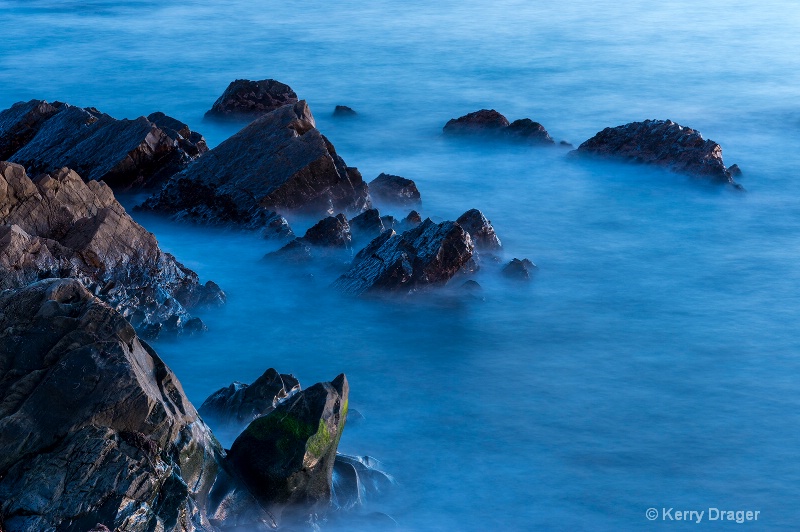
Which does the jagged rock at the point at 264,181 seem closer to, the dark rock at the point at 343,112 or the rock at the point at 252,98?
the rock at the point at 252,98

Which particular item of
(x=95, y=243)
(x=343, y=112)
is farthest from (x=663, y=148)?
(x=95, y=243)

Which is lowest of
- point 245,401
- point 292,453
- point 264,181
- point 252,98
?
point 245,401

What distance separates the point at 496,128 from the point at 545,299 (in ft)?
20.5

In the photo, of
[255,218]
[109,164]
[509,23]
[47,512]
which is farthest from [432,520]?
[509,23]

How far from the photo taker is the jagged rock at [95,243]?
27.8 ft

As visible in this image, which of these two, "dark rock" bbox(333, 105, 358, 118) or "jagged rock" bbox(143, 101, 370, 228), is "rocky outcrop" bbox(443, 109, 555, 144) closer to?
"dark rock" bbox(333, 105, 358, 118)

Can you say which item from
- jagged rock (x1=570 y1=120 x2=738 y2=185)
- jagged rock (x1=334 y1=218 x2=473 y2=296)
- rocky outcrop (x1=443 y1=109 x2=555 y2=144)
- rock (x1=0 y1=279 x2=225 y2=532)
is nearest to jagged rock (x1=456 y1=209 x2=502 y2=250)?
jagged rock (x1=334 y1=218 x2=473 y2=296)

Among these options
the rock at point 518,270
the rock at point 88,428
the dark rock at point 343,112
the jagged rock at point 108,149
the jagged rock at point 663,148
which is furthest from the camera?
the dark rock at point 343,112

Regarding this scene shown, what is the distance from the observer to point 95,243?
28.1 feet

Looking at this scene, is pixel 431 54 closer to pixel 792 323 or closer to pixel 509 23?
pixel 509 23

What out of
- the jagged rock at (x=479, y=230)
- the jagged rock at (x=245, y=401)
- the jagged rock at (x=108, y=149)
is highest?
the jagged rock at (x=108, y=149)

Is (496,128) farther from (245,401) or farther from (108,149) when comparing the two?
(245,401)

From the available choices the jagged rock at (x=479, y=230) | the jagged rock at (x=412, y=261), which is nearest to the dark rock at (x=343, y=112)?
the jagged rock at (x=479, y=230)

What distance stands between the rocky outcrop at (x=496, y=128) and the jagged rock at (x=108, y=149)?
480cm
